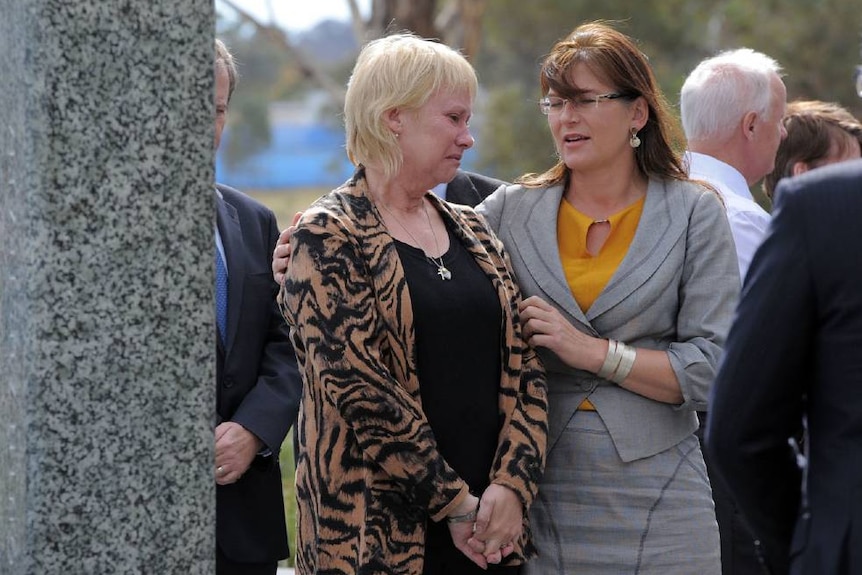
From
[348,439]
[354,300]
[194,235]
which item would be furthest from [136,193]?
[348,439]

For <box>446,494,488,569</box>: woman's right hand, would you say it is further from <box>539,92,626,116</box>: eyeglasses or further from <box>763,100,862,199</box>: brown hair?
<box>763,100,862,199</box>: brown hair

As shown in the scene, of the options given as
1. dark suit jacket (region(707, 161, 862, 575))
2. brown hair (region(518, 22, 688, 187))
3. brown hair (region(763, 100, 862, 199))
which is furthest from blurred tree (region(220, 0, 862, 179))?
dark suit jacket (region(707, 161, 862, 575))

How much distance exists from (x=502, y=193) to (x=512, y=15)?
2280 centimetres

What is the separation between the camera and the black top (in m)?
3.15

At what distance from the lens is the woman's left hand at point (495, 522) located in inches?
122

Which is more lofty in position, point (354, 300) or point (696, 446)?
point (354, 300)

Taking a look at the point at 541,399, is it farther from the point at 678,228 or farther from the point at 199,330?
the point at 199,330

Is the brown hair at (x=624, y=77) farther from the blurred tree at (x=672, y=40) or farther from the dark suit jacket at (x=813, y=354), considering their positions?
the blurred tree at (x=672, y=40)

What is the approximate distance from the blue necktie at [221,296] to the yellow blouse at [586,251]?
97 centimetres

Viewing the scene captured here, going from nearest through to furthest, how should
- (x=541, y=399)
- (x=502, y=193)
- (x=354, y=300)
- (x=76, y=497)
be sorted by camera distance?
(x=76, y=497)
(x=354, y=300)
(x=541, y=399)
(x=502, y=193)

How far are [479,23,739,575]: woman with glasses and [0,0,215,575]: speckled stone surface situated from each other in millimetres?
1146

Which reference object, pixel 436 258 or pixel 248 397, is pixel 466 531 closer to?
pixel 436 258

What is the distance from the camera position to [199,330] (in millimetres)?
2396

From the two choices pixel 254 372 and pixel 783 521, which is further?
pixel 254 372
